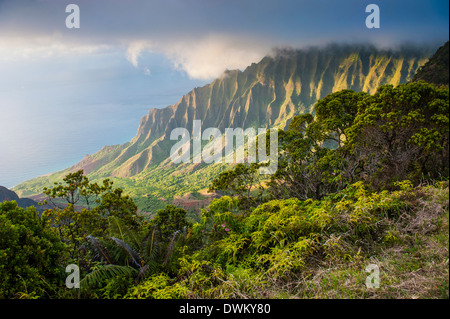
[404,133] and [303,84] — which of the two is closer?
[404,133]

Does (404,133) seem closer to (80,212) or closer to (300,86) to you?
(80,212)

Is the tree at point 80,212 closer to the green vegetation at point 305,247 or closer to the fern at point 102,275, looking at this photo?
the green vegetation at point 305,247

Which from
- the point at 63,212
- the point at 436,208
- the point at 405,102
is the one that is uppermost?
the point at 405,102

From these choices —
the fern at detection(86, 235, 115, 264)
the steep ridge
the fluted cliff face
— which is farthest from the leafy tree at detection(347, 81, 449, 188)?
the fluted cliff face

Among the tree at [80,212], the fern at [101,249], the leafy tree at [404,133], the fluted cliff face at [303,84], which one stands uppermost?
the fluted cliff face at [303,84]

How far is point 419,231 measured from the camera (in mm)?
3283

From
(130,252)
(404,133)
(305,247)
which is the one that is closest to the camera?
(305,247)

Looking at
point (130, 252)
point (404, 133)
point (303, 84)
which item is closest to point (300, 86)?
point (303, 84)

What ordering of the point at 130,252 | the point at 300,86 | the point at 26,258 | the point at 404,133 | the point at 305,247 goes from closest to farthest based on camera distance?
1. the point at 305,247
2. the point at 26,258
3. the point at 130,252
4. the point at 404,133
5. the point at 300,86

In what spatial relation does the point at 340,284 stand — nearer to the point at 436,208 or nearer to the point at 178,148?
the point at 436,208

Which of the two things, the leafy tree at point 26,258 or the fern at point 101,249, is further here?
the fern at point 101,249

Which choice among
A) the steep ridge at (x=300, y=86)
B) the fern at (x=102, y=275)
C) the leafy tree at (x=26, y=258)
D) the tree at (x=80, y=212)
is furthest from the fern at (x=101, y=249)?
the steep ridge at (x=300, y=86)

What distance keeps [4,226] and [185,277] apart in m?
3.53
